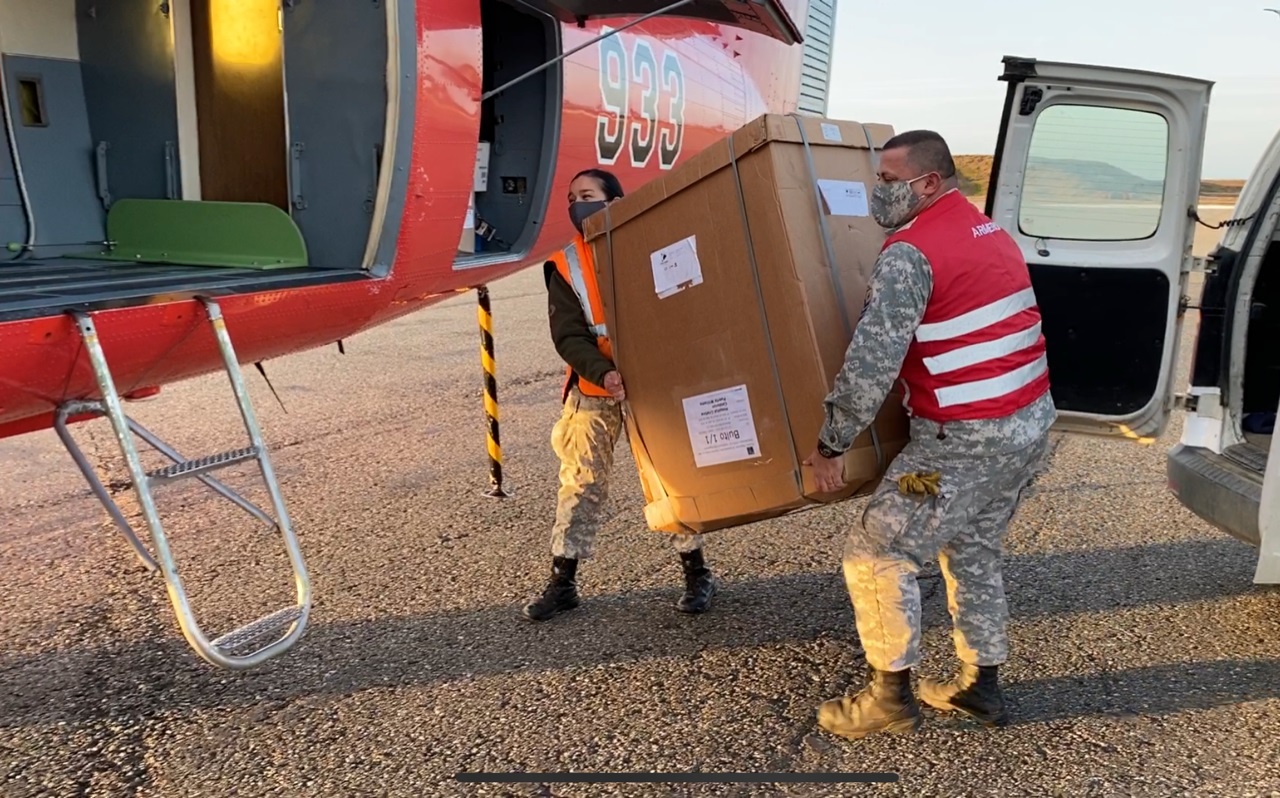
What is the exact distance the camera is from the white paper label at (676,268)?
3.06m

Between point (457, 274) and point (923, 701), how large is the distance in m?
Answer: 2.46

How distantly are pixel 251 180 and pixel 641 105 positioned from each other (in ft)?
8.69

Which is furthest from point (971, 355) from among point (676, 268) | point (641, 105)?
point (641, 105)

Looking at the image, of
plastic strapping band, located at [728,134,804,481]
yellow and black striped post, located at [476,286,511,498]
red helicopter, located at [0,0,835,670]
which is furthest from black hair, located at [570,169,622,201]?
yellow and black striped post, located at [476,286,511,498]

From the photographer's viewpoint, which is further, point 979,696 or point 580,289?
point 580,289

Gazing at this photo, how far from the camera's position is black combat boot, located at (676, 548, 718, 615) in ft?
12.7

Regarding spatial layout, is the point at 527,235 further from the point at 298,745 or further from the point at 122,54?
the point at 298,745

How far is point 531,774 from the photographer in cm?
285

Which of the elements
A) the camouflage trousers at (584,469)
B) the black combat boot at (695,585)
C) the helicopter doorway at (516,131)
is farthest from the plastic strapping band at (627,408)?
the helicopter doorway at (516,131)

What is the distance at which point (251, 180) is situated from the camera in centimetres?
412

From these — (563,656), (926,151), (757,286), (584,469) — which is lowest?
(563,656)

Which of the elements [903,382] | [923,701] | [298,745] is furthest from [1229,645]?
[298,745]

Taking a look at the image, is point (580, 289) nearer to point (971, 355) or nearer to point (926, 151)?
point (926, 151)

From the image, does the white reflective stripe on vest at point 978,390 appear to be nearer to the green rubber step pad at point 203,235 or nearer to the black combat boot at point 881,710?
the black combat boot at point 881,710
